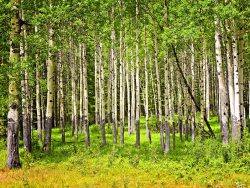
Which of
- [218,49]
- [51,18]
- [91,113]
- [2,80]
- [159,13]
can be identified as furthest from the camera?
[91,113]

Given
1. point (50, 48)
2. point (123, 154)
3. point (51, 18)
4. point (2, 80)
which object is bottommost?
point (123, 154)

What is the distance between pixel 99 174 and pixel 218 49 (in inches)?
369

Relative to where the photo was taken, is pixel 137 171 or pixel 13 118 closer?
pixel 137 171

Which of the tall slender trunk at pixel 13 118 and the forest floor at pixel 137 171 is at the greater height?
the tall slender trunk at pixel 13 118

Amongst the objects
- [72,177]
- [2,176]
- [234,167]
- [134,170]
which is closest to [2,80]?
[2,176]

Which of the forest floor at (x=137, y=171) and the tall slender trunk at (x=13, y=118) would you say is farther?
the tall slender trunk at (x=13, y=118)

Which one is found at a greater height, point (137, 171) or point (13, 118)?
point (13, 118)

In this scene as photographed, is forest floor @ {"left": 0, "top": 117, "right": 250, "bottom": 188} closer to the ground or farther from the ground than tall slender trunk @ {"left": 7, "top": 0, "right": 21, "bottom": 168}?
closer to the ground

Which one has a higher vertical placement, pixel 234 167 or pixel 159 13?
pixel 159 13

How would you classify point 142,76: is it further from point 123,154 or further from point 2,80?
point 2,80

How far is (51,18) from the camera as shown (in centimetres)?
1602

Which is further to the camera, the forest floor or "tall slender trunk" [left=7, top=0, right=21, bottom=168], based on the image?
"tall slender trunk" [left=7, top=0, right=21, bottom=168]

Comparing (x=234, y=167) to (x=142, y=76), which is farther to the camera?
(x=142, y=76)

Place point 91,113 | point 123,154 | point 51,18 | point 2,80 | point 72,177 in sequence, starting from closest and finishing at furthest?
point 72,177 → point 2,80 → point 51,18 → point 123,154 → point 91,113
